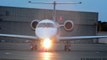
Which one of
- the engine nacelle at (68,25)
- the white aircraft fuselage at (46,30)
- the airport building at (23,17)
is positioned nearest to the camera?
the white aircraft fuselage at (46,30)

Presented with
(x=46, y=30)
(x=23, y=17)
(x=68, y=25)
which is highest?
(x=46, y=30)

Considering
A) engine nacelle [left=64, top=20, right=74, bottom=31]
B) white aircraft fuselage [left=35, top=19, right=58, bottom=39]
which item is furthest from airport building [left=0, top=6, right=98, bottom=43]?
white aircraft fuselage [left=35, top=19, right=58, bottom=39]

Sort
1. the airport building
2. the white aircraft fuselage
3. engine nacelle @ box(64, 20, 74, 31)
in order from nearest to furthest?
the white aircraft fuselage, engine nacelle @ box(64, 20, 74, 31), the airport building

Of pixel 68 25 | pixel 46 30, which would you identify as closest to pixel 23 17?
pixel 68 25

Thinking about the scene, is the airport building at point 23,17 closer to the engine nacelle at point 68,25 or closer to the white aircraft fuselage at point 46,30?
the engine nacelle at point 68,25

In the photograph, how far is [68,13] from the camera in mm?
73312

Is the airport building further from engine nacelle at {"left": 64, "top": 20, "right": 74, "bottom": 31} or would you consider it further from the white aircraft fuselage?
the white aircraft fuselage

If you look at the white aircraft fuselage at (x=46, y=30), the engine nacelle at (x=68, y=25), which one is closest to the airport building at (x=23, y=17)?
the engine nacelle at (x=68, y=25)

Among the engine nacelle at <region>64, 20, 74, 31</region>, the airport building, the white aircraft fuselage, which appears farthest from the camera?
the airport building

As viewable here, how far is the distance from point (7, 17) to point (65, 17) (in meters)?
Result: 9.98

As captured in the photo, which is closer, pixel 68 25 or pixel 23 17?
pixel 68 25

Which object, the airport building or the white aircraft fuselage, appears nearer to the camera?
the white aircraft fuselage

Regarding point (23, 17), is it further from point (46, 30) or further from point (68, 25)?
point (46, 30)

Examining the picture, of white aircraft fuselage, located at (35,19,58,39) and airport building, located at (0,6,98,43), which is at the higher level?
white aircraft fuselage, located at (35,19,58,39)
